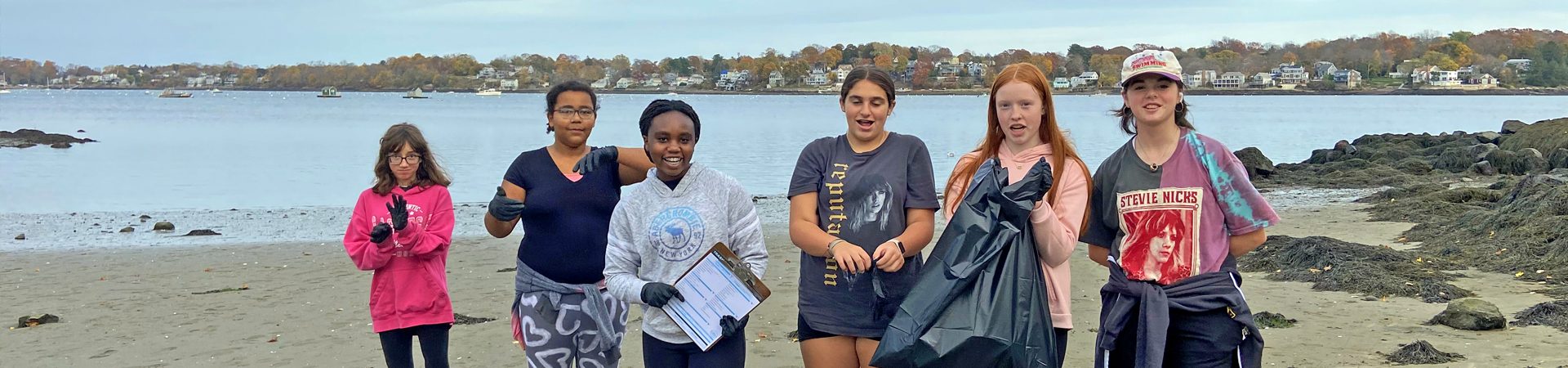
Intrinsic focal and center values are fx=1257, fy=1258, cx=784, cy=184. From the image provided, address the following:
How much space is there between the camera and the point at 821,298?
3.96m

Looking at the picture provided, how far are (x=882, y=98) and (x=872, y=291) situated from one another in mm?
614

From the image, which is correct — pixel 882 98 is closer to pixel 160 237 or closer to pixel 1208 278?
pixel 1208 278

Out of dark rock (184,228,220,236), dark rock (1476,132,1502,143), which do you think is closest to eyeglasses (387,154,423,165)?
dark rock (184,228,220,236)

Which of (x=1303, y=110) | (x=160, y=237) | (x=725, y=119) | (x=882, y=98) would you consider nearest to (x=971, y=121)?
(x=725, y=119)

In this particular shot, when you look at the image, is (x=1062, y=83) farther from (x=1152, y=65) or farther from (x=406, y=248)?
(x=1152, y=65)

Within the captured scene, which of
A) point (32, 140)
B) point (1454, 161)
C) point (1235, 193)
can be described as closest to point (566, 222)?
point (1235, 193)

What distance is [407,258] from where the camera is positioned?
487 cm

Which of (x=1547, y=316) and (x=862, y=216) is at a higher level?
(x=862, y=216)

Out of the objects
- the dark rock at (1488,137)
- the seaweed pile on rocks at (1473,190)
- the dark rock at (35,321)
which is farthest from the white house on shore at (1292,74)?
the dark rock at (35,321)

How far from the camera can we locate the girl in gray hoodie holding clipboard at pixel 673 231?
13.0 feet

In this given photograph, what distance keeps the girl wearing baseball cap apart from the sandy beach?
11.3 feet

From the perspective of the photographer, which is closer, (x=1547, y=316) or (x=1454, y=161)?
(x=1547, y=316)

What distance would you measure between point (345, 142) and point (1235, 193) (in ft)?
159

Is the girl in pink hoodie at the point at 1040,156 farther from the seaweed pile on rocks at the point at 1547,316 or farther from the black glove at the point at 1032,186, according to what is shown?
the seaweed pile on rocks at the point at 1547,316
